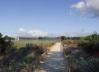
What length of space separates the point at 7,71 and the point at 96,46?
1825cm

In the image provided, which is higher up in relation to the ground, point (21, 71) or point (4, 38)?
point (4, 38)

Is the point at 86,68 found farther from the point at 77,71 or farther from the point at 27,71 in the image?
the point at 27,71

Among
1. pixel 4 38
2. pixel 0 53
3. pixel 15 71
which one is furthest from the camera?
pixel 4 38

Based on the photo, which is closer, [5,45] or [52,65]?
[52,65]

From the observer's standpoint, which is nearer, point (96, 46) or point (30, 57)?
point (30, 57)

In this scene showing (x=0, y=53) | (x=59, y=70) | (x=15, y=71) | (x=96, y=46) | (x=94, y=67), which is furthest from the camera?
(x=0, y=53)

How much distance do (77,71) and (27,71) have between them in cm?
298

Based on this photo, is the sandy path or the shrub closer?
the sandy path

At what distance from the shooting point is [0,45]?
42938mm

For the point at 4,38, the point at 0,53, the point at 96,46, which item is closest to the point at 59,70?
the point at 96,46

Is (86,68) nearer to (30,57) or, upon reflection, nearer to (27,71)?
(27,71)

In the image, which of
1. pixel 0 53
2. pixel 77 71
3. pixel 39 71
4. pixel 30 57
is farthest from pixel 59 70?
pixel 0 53

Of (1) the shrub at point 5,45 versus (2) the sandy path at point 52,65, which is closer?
(2) the sandy path at point 52,65

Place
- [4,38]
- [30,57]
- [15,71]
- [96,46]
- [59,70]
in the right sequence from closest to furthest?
1. [15,71]
2. [59,70]
3. [30,57]
4. [96,46]
5. [4,38]
